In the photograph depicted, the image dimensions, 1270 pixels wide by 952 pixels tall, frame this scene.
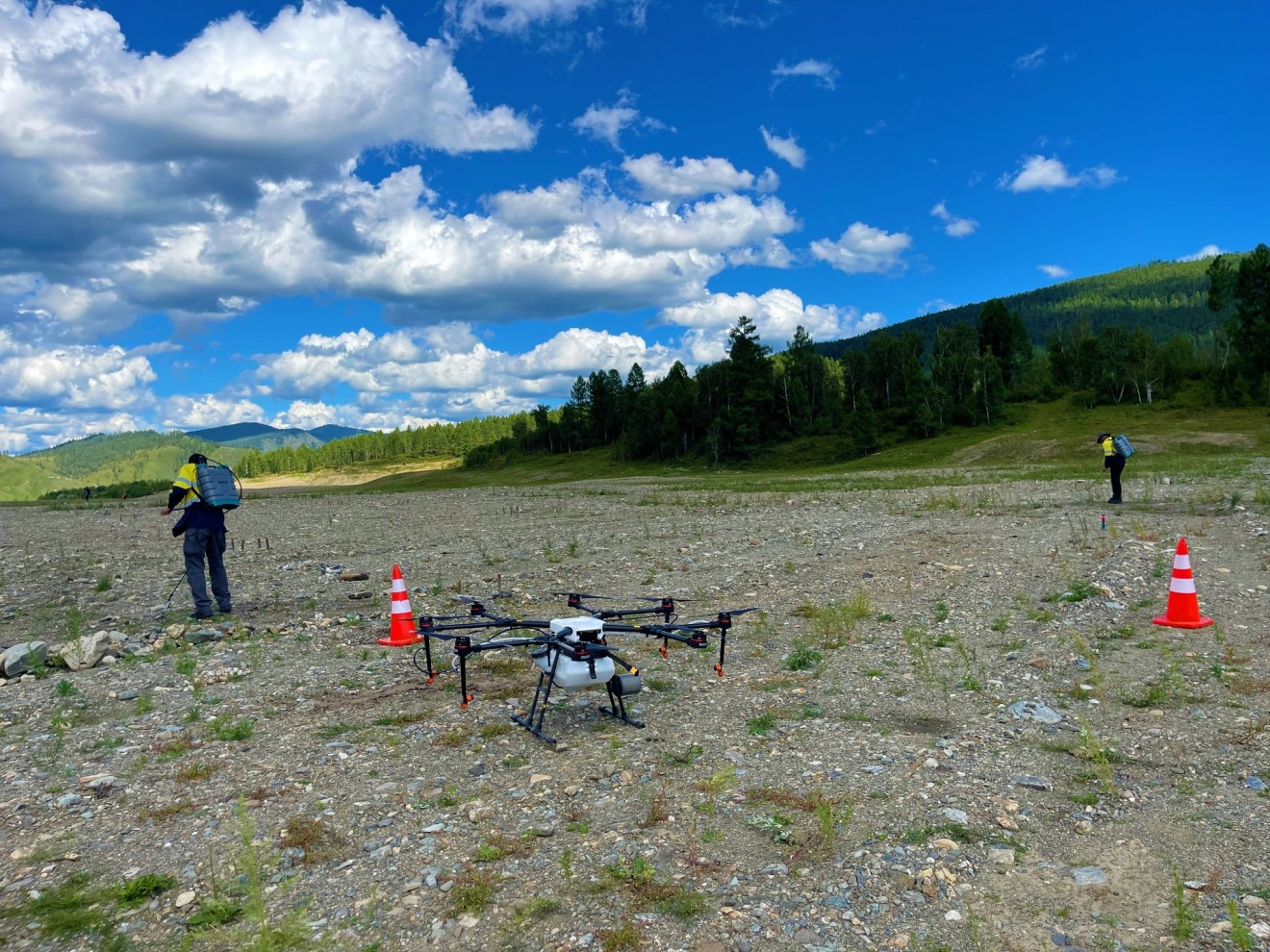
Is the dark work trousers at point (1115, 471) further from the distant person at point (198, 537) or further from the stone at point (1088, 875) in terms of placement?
the distant person at point (198, 537)

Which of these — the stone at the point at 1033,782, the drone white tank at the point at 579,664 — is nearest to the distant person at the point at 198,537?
the drone white tank at the point at 579,664

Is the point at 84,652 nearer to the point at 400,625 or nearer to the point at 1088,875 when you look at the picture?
the point at 400,625

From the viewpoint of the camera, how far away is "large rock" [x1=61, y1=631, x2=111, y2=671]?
461 inches

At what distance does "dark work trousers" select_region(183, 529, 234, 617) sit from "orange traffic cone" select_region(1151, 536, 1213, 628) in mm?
16300

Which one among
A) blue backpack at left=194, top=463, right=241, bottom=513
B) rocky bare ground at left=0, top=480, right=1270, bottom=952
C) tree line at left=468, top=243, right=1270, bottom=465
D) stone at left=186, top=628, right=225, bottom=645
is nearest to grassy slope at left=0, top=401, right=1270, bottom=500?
tree line at left=468, top=243, right=1270, bottom=465

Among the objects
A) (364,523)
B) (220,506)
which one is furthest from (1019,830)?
(364,523)

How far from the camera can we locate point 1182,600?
11297 millimetres

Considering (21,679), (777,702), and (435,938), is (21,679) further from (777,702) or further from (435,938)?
(777,702)

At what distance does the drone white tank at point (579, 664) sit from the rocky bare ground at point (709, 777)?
75 cm

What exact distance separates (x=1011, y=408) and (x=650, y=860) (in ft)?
352

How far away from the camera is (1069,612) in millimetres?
12438

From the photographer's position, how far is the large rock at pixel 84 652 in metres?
11.7

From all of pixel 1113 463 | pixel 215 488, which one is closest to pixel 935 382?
pixel 1113 463

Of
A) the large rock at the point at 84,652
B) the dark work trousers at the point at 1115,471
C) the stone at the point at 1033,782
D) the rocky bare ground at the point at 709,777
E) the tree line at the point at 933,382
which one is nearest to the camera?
the rocky bare ground at the point at 709,777
